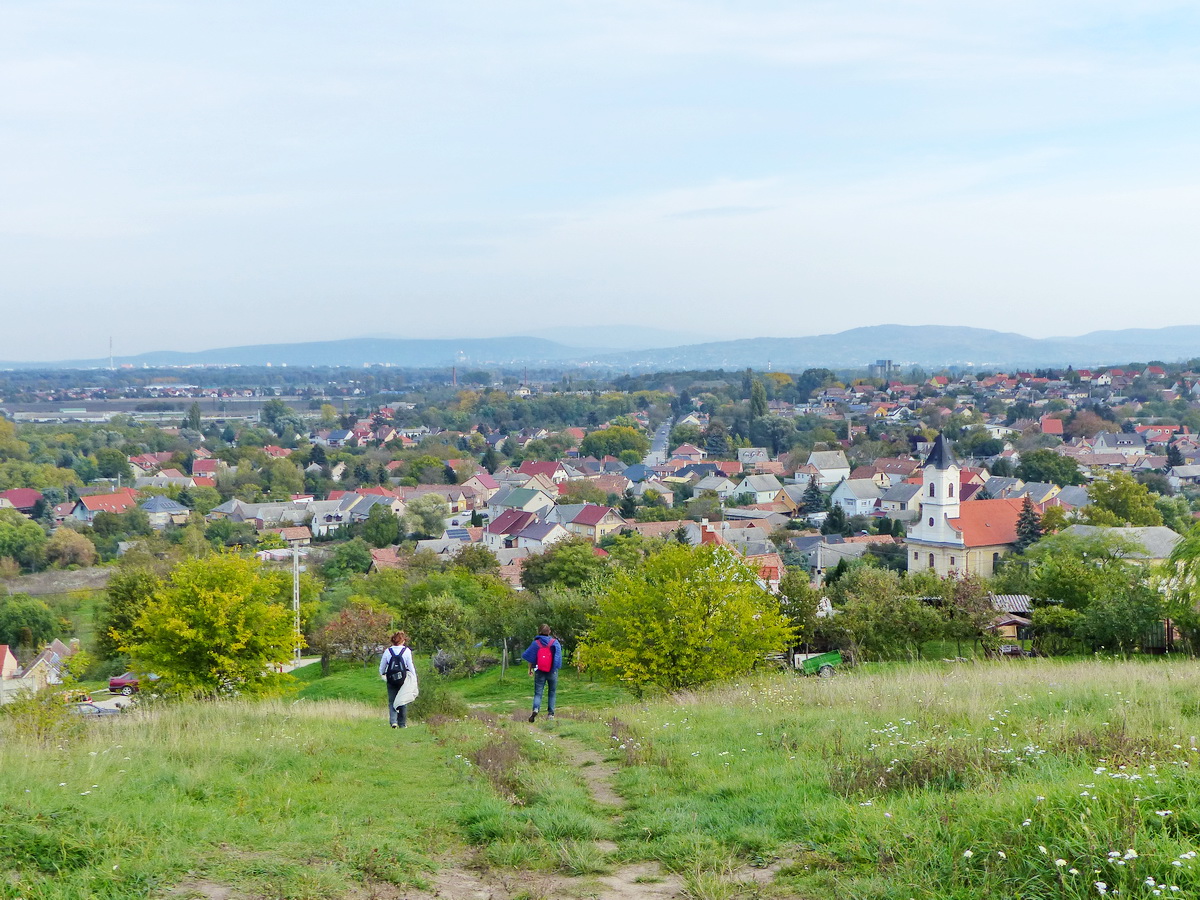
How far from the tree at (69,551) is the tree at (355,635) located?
33633 mm

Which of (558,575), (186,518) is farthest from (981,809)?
(186,518)

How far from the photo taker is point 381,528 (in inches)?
2442

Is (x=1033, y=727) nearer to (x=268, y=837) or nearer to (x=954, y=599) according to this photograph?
(x=268, y=837)

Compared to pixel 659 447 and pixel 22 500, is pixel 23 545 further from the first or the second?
pixel 659 447

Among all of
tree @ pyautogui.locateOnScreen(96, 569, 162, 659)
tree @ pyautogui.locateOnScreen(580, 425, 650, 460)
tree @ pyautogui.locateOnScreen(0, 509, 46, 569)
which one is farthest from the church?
tree @ pyautogui.locateOnScreen(580, 425, 650, 460)

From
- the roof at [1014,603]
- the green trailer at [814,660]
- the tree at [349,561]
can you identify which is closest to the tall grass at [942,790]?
the green trailer at [814,660]

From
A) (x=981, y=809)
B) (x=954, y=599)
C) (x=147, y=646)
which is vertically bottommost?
(x=954, y=599)

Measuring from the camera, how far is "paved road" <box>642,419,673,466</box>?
10721cm

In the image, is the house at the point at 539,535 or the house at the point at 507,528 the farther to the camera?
the house at the point at 507,528

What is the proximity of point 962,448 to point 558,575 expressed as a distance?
6772 centimetres

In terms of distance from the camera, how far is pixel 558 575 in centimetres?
3612

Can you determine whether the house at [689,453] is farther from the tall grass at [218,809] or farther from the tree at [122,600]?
the tall grass at [218,809]

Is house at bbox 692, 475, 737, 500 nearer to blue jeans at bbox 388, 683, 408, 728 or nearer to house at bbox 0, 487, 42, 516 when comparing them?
house at bbox 0, 487, 42, 516

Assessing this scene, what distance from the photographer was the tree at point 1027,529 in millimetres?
44281
